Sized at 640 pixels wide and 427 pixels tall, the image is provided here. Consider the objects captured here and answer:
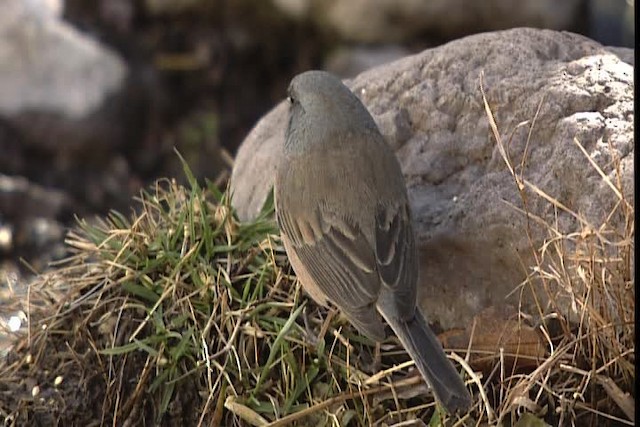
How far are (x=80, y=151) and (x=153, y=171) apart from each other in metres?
0.50

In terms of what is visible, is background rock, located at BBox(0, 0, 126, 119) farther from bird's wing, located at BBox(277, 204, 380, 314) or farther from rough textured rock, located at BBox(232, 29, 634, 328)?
bird's wing, located at BBox(277, 204, 380, 314)

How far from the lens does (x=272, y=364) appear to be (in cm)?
335

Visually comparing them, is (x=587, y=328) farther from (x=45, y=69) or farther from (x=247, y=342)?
(x=45, y=69)

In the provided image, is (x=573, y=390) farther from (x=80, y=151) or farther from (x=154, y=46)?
(x=154, y=46)

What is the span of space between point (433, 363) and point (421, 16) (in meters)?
5.00

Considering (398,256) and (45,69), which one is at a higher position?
(398,256)

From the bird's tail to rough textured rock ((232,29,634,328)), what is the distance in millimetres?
324

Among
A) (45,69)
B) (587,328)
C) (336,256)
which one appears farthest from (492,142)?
(45,69)

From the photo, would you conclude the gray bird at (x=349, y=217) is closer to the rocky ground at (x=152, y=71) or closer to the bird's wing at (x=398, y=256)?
the bird's wing at (x=398, y=256)

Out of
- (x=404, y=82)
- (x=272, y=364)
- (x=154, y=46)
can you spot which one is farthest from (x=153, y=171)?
(x=272, y=364)

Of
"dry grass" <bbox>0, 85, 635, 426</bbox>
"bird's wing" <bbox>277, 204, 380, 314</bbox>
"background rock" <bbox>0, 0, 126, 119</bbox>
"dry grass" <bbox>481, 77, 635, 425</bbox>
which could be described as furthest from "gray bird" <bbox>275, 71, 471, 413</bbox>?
"background rock" <bbox>0, 0, 126, 119</bbox>

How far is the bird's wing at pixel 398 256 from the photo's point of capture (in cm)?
321

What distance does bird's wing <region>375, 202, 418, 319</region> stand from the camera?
321cm

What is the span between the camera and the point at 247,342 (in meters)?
3.42
